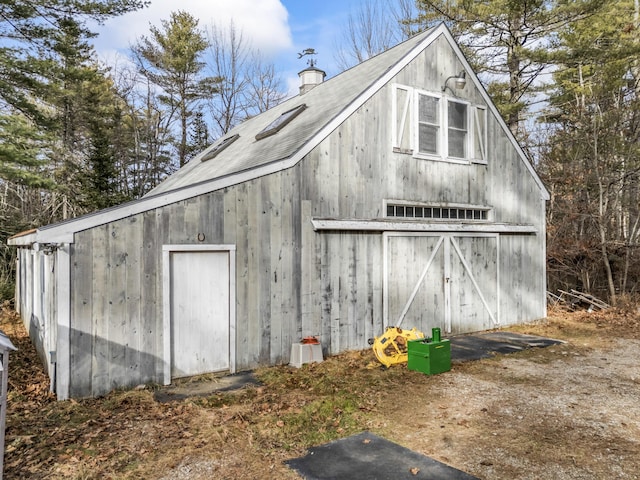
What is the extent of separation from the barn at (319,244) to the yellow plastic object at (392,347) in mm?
939

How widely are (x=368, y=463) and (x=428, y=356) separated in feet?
10.3

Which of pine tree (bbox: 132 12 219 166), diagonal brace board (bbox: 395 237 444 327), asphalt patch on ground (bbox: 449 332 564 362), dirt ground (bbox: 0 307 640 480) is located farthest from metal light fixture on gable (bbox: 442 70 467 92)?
pine tree (bbox: 132 12 219 166)

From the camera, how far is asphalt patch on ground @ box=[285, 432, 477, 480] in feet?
12.9

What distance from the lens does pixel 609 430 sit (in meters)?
4.96

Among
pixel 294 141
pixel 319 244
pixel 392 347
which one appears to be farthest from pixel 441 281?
pixel 294 141

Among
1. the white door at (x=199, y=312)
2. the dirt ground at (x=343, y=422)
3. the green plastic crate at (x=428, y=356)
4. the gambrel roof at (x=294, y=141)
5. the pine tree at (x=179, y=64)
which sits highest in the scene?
the pine tree at (x=179, y=64)

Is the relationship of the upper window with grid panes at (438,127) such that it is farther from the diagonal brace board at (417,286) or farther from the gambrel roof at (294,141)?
the diagonal brace board at (417,286)

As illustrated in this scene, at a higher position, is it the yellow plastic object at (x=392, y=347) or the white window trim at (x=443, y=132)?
the white window trim at (x=443, y=132)

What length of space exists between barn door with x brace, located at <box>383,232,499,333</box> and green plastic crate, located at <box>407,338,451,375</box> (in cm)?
168

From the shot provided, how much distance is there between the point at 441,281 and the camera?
9992 mm

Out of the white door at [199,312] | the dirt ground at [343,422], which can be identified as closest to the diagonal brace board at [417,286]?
the dirt ground at [343,422]

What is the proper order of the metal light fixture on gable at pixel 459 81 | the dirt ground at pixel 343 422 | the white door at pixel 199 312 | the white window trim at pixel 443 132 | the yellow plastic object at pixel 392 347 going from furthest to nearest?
Result: the metal light fixture on gable at pixel 459 81 < the white window trim at pixel 443 132 < the yellow plastic object at pixel 392 347 < the white door at pixel 199 312 < the dirt ground at pixel 343 422

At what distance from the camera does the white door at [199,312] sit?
22.2ft

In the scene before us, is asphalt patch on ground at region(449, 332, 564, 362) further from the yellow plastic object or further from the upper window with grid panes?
the upper window with grid panes
